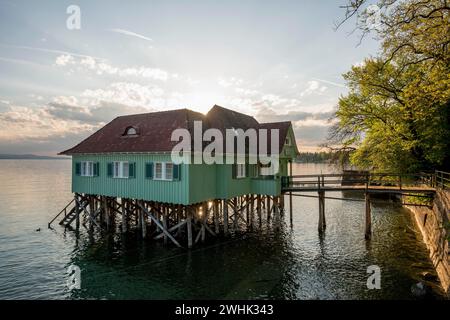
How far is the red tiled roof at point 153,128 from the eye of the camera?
1973 cm

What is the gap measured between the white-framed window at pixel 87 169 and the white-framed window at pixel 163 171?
7390 millimetres

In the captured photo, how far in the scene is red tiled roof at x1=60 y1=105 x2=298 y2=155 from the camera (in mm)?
19734

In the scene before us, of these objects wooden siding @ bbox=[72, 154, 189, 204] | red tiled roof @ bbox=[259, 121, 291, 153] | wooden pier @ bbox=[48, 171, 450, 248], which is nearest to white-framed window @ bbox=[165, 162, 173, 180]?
wooden siding @ bbox=[72, 154, 189, 204]

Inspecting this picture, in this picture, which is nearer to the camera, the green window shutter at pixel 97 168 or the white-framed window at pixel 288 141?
the green window shutter at pixel 97 168

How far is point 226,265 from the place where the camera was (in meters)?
15.7

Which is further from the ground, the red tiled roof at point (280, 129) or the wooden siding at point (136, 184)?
the red tiled roof at point (280, 129)

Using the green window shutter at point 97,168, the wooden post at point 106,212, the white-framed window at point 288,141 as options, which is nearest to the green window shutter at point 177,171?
the green window shutter at point 97,168

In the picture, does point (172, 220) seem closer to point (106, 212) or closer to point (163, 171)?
point (106, 212)

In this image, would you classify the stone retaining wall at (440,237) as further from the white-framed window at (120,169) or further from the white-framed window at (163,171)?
the white-framed window at (120,169)

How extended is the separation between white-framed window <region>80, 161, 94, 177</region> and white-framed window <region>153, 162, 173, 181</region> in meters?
7.39

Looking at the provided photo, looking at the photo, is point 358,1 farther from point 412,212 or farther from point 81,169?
point 412,212

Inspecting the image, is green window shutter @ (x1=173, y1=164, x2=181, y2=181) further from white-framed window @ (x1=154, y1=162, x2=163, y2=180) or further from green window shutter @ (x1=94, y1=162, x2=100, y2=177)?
green window shutter @ (x1=94, y1=162, x2=100, y2=177)

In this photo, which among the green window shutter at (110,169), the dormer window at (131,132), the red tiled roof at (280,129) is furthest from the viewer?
the red tiled roof at (280,129)

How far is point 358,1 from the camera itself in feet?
31.5
